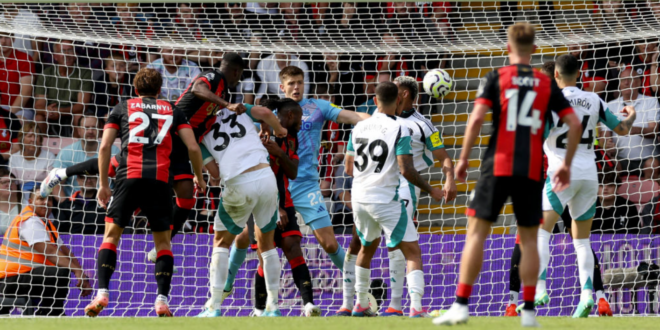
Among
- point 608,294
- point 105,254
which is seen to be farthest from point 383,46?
point 105,254

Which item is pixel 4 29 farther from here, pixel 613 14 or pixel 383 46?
pixel 613 14

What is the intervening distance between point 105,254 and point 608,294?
5.68 m

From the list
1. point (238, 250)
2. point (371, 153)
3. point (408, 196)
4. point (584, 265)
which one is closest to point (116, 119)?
point (238, 250)

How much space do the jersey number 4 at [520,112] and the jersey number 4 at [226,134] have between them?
8.85ft

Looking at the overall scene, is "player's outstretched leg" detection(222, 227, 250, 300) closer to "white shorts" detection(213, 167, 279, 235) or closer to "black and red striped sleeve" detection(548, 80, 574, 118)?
"white shorts" detection(213, 167, 279, 235)

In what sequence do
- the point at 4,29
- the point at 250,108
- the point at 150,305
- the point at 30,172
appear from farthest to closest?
the point at 30,172 → the point at 150,305 → the point at 4,29 → the point at 250,108

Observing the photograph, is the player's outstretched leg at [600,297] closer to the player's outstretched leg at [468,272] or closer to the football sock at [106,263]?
the player's outstretched leg at [468,272]

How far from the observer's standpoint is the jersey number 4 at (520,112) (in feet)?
16.0

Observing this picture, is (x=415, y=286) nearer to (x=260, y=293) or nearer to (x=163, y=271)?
(x=260, y=293)

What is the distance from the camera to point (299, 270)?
7.27 m

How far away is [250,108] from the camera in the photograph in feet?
23.0

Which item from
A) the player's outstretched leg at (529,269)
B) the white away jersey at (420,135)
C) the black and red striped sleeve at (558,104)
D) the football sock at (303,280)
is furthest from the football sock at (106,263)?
the black and red striped sleeve at (558,104)

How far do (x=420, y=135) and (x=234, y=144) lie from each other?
1783mm

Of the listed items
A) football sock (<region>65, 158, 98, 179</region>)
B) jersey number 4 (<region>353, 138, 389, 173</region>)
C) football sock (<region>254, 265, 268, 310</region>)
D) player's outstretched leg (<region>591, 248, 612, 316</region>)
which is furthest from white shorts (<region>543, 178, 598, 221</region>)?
football sock (<region>65, 158, 98, 179</region>)
